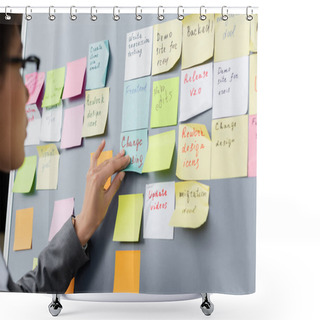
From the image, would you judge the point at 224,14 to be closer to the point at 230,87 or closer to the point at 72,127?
the point at 230,87

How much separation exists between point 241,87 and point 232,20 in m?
0.17

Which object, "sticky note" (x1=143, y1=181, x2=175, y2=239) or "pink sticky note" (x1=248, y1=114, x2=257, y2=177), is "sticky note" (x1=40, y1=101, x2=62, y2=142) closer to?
"sticky note" (x1=143, y1=181, x2=175, y2=239)

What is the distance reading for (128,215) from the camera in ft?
4.64

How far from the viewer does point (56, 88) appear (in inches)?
57.2

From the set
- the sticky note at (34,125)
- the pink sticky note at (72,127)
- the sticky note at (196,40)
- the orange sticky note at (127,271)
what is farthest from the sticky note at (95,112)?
the orange sticky note at (127,271)

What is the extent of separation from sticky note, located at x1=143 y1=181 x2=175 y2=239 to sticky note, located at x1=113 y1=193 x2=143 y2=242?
2 centimetres

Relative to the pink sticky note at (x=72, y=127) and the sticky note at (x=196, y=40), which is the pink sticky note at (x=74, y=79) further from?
the sticky note at (x=196, y=40)

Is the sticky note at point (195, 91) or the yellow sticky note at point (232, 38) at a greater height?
the yellow sticky note at point (232, 38)

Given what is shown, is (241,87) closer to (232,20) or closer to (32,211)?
(232,20)

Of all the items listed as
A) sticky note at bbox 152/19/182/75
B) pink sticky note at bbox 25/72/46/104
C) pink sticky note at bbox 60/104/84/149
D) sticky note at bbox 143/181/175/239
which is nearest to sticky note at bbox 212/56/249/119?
sticky note at bbox 152/19/182/75

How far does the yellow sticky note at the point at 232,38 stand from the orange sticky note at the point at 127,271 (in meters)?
0.55

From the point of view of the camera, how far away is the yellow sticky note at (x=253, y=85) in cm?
139

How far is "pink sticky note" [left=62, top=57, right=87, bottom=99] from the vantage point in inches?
56.9
